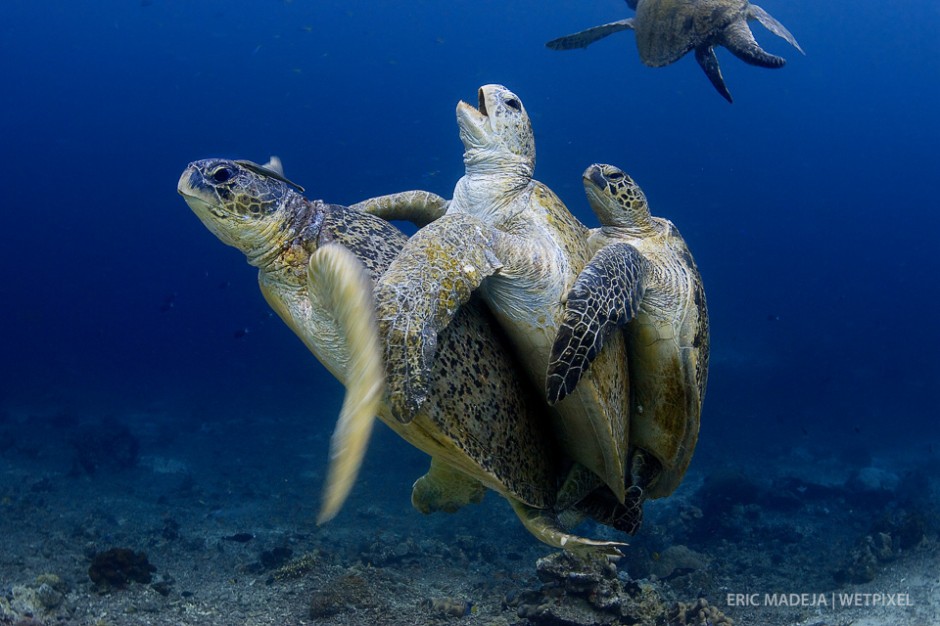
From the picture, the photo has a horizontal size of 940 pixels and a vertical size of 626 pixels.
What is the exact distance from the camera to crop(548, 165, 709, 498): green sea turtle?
2867 mm

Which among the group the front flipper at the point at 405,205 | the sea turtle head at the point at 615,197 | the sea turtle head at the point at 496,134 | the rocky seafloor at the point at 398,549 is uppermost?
the sea turtle head at the point at 496,134

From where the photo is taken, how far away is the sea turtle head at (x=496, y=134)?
3102 millimetres

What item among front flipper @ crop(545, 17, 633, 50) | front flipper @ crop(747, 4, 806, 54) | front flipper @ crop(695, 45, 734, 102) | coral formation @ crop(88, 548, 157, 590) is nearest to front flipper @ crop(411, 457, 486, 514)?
front flipper @ crop(695, 45, 734, 102)

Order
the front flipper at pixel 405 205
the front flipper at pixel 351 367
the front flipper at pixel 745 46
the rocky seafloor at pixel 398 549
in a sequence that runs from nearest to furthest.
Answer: the front flipper at pixel 351 367 → the front flipper at pixel 405 205 → the front flipper at pixel 745 46 → the rocky seafloor at pixel 398 549

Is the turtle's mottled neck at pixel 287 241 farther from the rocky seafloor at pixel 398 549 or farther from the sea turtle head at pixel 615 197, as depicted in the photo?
the rocky seafloor at pixel 398 549

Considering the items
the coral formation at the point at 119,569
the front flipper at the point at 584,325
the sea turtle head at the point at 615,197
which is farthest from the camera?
the coral formation at the point at 119,569

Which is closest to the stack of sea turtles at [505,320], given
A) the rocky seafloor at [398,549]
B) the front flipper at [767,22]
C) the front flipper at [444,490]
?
the front flipper at [444,490]

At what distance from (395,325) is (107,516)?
1270cm

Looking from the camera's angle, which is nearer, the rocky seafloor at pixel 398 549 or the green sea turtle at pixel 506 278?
the green sea turtle at pixel 506 278

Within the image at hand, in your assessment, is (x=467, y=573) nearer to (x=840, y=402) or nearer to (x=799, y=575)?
(x=799, y=575)

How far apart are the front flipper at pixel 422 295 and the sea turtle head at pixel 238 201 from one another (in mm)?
721

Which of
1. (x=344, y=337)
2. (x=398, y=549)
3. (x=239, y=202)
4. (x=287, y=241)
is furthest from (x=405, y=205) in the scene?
(x=398, y=549)

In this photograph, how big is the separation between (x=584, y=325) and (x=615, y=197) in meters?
1.05

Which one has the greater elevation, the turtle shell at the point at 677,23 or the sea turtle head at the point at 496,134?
the turtle shell at the point at 677,23
